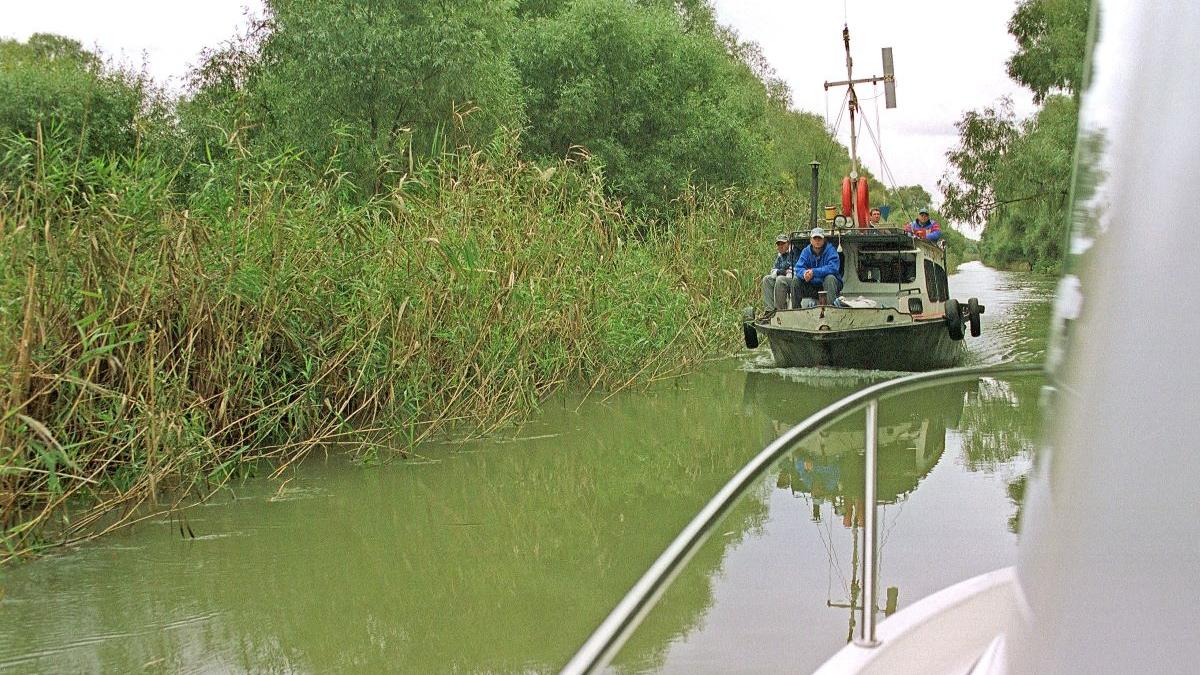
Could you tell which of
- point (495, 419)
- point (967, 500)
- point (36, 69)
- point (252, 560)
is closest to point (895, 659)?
point (252, 560)

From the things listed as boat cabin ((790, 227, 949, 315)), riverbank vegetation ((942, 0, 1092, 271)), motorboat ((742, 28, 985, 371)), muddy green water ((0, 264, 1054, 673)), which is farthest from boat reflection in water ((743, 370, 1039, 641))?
A: riverbank vegetation ((942, 0, 1092, 271))

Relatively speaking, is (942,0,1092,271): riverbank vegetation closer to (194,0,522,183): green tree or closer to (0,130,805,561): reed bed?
(194,0,522,183): green tree

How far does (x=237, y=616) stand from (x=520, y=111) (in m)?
18.7

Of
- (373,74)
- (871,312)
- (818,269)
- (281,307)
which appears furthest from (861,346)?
(373,74)

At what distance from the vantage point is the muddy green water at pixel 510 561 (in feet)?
17.7

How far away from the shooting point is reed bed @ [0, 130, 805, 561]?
6.68m

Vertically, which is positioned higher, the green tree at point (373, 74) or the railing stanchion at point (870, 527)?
the green tree at point (373, 74)

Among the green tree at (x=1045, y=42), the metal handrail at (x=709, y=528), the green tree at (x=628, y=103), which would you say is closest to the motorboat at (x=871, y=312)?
the green tree at (x=628, y=103)

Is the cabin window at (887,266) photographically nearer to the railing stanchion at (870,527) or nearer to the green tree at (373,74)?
the green tree at (373,74)

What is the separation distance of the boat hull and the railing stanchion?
12.7 meters

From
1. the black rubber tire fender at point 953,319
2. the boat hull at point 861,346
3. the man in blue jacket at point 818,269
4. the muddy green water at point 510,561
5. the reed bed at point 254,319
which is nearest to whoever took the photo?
the muddy green water at point 510,561

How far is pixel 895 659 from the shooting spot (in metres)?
1.98

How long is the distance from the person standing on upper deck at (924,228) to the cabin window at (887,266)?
37cm

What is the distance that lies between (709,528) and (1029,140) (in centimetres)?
3055
